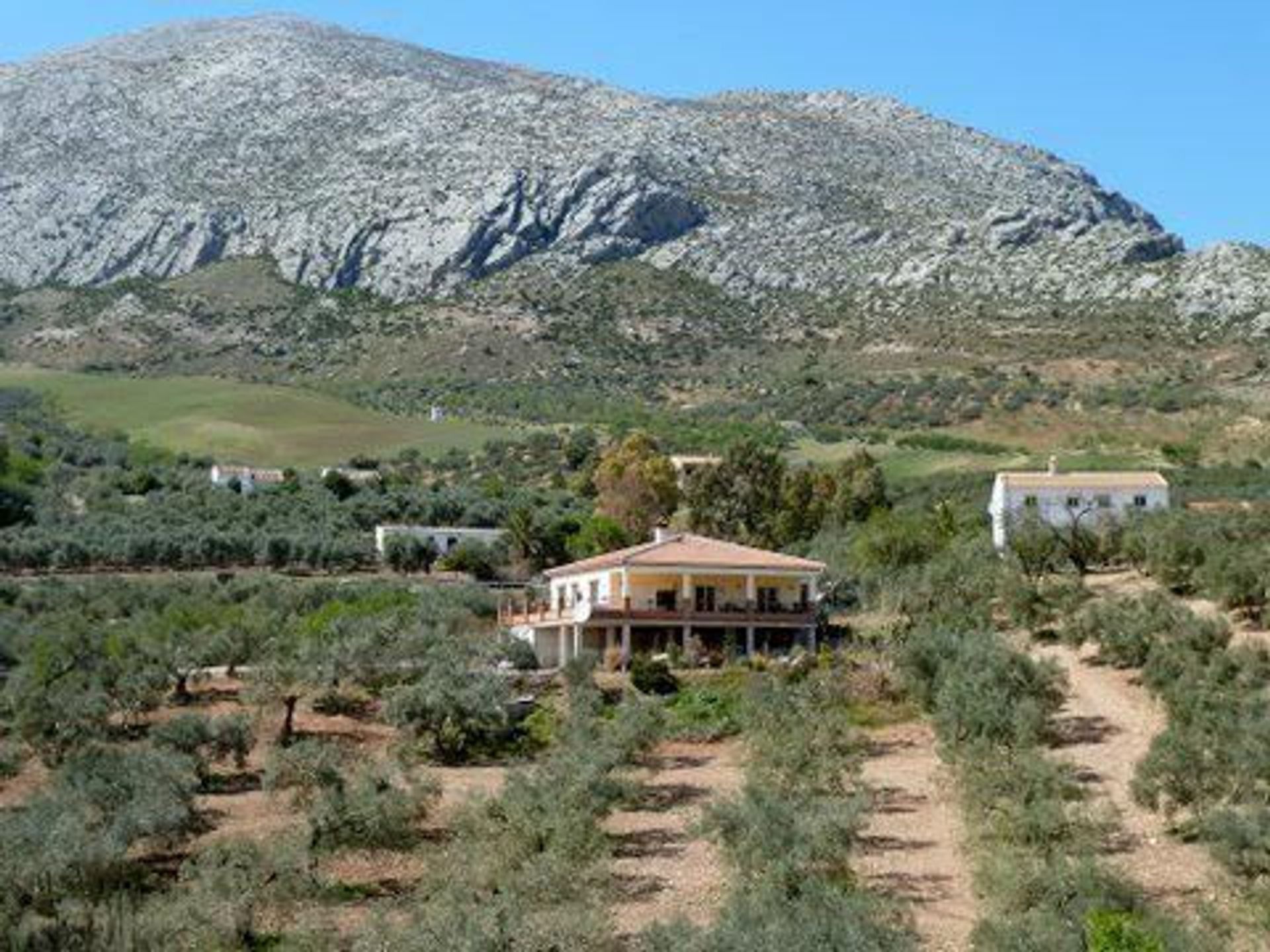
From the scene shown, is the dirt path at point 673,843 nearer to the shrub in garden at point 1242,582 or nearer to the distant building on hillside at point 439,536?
the shrub in garden at point 1242,582

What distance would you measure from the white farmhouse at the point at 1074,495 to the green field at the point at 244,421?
1488 inches

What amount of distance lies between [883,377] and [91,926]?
3383 inches

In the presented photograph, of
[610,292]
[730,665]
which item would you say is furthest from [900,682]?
[610,292]

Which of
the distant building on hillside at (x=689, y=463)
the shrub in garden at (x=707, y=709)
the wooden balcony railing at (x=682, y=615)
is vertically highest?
the distant building on hillside at (x=689, y=463)

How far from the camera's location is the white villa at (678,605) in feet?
161

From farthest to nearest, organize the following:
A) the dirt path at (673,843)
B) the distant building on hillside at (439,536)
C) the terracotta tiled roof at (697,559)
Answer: the distant building on hillside at (439,536) < the terracotta tiled roof at (697,559) < the dirt path at (673,843)

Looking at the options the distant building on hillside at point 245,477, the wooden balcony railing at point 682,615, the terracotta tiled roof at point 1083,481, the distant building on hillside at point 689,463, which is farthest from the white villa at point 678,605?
the distant building on hillside at point 245,477

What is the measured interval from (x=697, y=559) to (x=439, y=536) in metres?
24.1

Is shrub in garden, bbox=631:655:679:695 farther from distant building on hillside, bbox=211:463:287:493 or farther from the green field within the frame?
the green field

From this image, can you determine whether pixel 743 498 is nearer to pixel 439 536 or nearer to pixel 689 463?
pixel 439 536

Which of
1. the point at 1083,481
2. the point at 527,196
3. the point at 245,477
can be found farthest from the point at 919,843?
the point at 527,196

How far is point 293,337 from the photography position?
12738 centimetres

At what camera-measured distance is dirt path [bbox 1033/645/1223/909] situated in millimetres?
23984

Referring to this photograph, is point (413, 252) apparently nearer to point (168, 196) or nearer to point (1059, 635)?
point (168, 196)
